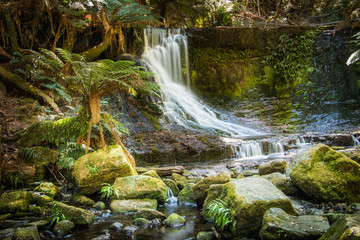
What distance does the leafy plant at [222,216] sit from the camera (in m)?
2.89

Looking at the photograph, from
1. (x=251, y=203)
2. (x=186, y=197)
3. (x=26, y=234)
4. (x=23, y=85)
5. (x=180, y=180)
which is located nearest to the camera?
(x=26, y=234)

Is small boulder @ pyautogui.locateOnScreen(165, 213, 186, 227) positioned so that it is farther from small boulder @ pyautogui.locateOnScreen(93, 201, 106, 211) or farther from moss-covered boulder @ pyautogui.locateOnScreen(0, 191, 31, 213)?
moss-covered boulder @ pyautogui.locateOnScreen(0, 191, 31, 213)

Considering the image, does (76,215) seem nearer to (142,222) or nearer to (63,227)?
(63,227)

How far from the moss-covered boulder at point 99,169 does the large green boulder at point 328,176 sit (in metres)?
3.04

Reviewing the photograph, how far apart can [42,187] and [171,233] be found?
2.56 m

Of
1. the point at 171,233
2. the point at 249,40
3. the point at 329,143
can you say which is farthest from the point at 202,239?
the point at 249,40

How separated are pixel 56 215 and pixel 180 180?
2.45 m

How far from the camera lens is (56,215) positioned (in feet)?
11.1

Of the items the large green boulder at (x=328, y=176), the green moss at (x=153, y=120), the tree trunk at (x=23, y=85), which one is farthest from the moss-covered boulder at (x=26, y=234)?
the green moss at (x=153, y=120)

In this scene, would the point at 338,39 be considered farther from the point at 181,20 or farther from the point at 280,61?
the point at 181,20

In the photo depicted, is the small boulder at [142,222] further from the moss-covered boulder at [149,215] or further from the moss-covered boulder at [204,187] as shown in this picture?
the moss-covered boulder at [204,187]

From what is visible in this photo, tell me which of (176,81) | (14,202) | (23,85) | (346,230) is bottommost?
(14,202)

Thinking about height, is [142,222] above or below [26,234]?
below

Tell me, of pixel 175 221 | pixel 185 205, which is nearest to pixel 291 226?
pixel 175 221
